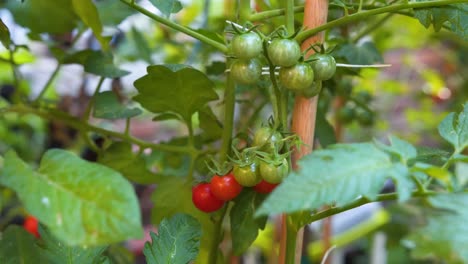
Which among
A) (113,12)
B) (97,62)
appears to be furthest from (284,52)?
(113,12)

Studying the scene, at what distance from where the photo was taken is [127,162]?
0.75m

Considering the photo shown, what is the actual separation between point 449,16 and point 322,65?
0.15 m

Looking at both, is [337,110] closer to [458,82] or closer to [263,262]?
[263,262]

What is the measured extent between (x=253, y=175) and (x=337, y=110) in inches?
24.7

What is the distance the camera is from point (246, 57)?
20.5 inches

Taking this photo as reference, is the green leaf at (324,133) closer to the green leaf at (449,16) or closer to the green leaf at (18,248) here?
the green leaf at (449,16)

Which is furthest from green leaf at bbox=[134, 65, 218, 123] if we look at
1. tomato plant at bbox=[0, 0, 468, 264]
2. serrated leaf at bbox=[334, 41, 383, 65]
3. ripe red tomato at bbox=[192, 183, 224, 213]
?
serrated leaf at bbox=[334, 41, 383, 65]

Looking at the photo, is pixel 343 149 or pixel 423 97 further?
pixel 423 97

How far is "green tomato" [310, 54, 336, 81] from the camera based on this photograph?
1.78 feet

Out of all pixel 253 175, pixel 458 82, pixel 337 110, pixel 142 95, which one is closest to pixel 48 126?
pixel 337 110

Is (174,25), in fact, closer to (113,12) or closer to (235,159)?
(235,159)

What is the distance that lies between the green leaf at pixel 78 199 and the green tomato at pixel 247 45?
17 centimetres

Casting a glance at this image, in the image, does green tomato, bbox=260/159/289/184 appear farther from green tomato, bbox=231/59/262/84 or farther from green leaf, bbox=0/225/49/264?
green leaf, bbox=0/225/49/264

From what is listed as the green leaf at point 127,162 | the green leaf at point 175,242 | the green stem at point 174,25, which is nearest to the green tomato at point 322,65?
the green stem at point 174,25
